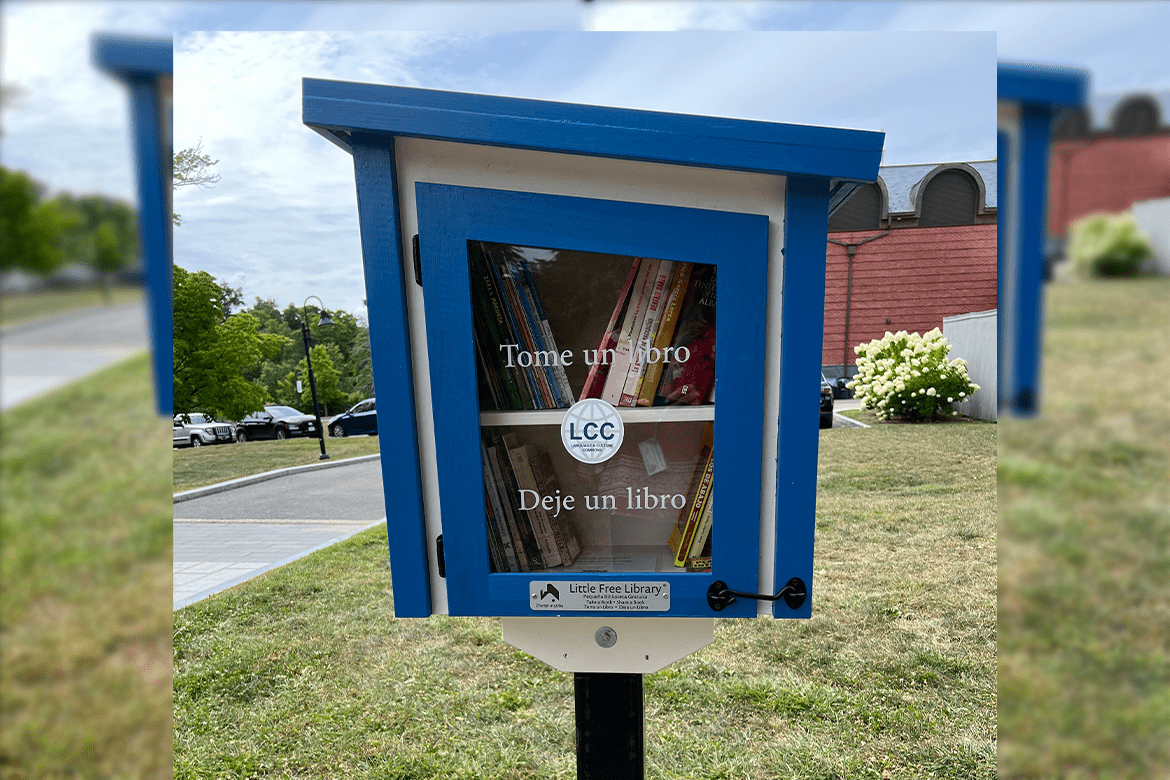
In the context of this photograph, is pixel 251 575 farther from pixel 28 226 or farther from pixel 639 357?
pixel 639 357

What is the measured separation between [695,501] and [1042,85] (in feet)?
2.58

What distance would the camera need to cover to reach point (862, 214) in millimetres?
8227

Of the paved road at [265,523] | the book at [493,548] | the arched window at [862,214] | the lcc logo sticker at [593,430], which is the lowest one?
the paved road at [265,523]

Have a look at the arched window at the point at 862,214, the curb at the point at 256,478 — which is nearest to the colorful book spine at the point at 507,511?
the curb at the point at 256,478

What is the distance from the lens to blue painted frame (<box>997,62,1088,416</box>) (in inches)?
40.7

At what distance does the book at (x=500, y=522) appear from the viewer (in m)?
1.19

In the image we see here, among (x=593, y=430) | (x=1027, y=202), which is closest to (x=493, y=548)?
(x=593, y=430)

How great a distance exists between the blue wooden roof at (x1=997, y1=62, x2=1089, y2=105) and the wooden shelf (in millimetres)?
613

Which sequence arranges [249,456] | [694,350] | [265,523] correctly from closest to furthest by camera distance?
[694,350], [265,523], [249,456]

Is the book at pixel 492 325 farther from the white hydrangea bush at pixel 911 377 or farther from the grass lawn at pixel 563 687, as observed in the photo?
the white hydrangea bush at pixel 911 377

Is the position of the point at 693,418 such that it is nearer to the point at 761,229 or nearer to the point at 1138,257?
the point at 761,229

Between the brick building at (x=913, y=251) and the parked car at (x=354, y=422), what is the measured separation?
4756mm

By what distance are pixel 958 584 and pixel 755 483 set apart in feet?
10.7

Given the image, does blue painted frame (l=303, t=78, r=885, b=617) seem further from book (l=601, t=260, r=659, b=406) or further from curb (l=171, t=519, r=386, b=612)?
curb (l=171, t=519, r=386, b=612)
